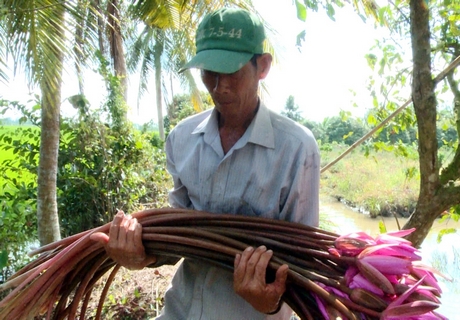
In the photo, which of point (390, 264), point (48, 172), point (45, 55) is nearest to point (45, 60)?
point (45, 55)

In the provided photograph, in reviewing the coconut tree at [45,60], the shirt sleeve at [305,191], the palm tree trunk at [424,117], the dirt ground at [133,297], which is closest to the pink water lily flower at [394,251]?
the shirt sleeve at [305,191]

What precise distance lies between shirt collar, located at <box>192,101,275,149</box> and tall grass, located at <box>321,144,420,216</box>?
10305 millimetres

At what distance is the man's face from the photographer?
4.60ft

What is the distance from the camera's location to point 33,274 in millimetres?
1497

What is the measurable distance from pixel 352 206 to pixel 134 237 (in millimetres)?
14879

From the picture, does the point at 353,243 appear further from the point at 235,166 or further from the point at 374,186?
the point at 374,186

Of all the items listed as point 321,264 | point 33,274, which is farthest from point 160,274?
point 321,264

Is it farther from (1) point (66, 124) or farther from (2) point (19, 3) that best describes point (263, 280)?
(1) point (66, 124)

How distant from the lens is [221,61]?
1357mm

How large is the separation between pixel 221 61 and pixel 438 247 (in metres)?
9.17

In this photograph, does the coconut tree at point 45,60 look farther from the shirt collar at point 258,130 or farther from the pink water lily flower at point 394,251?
the pink water lily flower at point 394,251

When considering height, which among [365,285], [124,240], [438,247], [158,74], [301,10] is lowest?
[438,247]

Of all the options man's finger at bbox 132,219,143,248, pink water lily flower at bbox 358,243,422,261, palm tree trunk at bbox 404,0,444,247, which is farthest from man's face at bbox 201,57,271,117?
palm tree trunk at bbox 404,0,444,247

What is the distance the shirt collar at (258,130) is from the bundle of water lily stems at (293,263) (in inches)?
9.8
